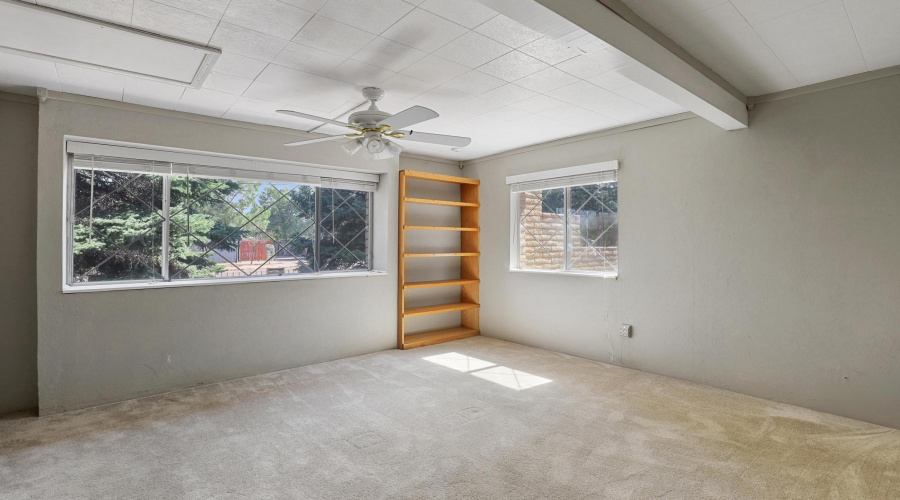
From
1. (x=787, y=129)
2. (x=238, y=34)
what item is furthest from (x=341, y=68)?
(x=787, y=129)

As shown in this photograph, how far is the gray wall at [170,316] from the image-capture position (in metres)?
2.98

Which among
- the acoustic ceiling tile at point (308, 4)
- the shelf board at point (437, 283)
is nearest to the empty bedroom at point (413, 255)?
the acoustic ceiling tile at point (308, 4)

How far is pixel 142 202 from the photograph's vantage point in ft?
11.5

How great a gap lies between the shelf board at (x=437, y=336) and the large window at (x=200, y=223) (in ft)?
3.30

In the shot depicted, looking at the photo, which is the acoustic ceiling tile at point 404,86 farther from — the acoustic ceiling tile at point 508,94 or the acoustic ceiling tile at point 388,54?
the acoustic ceiling tile at point 508,94

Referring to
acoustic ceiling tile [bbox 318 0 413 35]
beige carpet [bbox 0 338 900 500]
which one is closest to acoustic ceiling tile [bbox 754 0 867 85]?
acoustic ceiling tile [bbox 318 0 413 35]

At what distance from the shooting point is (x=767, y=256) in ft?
10.4

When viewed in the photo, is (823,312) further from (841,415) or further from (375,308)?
(375,308)

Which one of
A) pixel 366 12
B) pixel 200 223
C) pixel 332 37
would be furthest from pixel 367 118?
pixel 200 223

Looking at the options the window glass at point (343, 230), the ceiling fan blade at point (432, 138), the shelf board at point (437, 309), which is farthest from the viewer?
the shelf board at point (437, 309)

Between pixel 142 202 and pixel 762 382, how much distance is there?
4.98 metres

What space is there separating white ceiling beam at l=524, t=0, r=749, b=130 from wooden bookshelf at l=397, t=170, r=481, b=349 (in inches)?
111

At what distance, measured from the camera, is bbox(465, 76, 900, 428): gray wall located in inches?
108

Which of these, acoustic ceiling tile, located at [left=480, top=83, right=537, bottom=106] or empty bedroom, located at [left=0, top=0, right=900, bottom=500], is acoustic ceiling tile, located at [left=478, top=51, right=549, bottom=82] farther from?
acoustic ceiling tile, located at [left=480, top=83, right=537, bottom=106]
